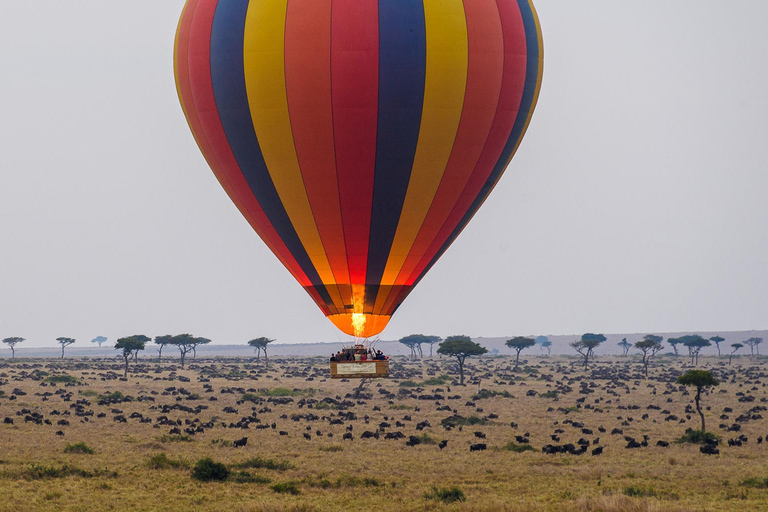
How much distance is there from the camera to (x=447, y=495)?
24.0 m

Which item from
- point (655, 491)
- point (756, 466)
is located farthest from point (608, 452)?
point (655, 491)

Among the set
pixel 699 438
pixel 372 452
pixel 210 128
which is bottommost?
pixel 699 438

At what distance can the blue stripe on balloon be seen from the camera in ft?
74.0

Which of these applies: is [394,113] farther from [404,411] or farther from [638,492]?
[404,411]

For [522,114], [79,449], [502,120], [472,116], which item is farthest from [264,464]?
[522,114]

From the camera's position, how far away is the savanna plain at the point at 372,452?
2395 centimetres

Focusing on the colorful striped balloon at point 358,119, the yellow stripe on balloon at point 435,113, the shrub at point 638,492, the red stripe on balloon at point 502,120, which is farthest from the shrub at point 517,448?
the yellow stripe on balloon at point 435,113

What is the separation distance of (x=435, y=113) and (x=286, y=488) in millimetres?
11863

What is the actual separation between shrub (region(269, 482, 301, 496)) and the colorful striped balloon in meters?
5.11

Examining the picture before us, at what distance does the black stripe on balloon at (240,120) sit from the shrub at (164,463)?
28.8 ft

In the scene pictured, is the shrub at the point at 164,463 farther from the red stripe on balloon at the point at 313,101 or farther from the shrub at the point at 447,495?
the red stripe on balloon at the point at 313,101

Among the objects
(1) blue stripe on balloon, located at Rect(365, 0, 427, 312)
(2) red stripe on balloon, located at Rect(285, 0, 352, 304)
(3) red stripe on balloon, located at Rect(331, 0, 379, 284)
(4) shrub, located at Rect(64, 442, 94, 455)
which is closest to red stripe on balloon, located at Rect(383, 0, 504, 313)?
(1) blue stripe on balloon, located at Rect(365, 0, 427, 312)

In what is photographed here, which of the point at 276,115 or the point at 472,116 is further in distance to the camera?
the point at 472,116

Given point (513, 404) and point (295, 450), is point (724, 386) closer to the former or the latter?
point (513, 404)
